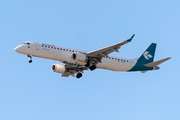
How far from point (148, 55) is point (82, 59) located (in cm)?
1380

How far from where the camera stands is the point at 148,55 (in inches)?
2707

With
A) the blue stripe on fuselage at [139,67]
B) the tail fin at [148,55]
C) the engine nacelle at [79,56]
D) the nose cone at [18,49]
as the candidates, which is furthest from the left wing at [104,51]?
the nose cone at [18,49]

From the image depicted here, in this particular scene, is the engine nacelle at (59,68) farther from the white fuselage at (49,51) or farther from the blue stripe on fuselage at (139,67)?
the blue stripe on fuselage at (139,67)

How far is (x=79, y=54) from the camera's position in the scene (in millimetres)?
59438

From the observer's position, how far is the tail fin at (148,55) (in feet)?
221

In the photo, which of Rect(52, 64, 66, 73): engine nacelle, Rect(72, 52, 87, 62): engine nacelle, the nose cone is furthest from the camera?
Rect(52, 64, 66, 73): engine nacelle

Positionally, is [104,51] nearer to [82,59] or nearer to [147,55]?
[82,59]

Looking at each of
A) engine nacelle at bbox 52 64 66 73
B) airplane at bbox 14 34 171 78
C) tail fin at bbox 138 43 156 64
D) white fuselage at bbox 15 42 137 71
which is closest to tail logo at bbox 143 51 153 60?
tail fin at bbox 138 43 156 64

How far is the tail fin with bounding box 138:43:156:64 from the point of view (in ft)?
221

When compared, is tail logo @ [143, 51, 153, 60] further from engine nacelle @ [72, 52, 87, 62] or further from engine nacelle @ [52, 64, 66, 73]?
engine nacelle @ [52, 64, 66, 73]

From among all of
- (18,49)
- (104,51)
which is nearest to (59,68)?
(18,49)

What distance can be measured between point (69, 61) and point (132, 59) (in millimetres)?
11462

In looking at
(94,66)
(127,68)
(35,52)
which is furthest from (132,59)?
(35,52)

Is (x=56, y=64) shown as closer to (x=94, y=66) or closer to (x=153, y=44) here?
(x=94, y=66)
